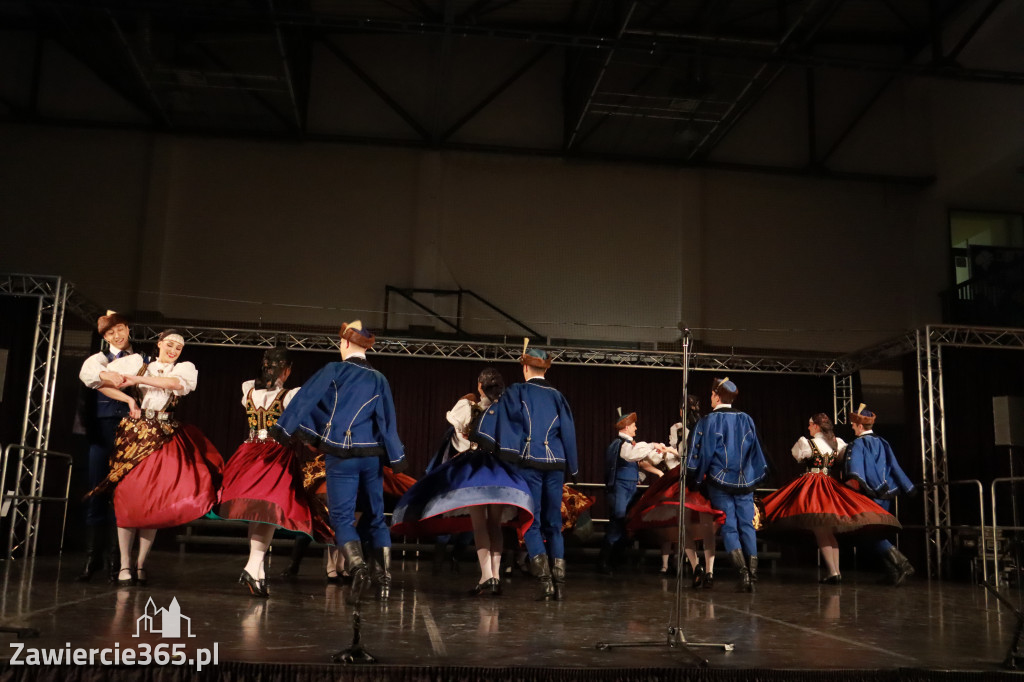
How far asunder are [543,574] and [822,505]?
3.10 m

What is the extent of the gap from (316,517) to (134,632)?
2.09 metres

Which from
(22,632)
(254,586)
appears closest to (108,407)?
(254,586)

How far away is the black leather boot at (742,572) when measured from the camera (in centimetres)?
638

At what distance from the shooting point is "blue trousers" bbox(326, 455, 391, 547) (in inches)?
187

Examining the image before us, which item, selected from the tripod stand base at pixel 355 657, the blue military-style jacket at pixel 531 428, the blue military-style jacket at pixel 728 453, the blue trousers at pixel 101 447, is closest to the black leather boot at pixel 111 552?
the blue trousers at pixel 101 447

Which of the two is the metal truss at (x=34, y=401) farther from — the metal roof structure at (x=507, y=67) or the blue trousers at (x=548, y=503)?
the blue trousers at (x=548, y=503)

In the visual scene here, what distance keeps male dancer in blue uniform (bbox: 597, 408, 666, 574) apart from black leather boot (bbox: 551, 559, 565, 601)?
114 inches

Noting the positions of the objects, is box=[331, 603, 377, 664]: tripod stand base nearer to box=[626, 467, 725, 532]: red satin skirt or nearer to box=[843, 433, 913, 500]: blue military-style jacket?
box=[626, 467, 725, 532]: red satin skirt

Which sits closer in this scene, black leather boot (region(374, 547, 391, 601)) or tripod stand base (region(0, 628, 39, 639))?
tripod stand base (region(0, 628, 39, 639))

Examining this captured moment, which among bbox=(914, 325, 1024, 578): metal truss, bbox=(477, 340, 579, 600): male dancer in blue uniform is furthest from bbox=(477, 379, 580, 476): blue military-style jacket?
bbox=(914, 325, 1024, 578): metal truss

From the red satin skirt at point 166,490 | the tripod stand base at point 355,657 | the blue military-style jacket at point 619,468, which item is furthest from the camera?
the blue military-style jacket at point 619,468

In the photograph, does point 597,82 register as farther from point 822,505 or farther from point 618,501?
point 822,505

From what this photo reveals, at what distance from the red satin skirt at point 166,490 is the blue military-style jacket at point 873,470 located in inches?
218

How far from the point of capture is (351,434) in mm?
4801
